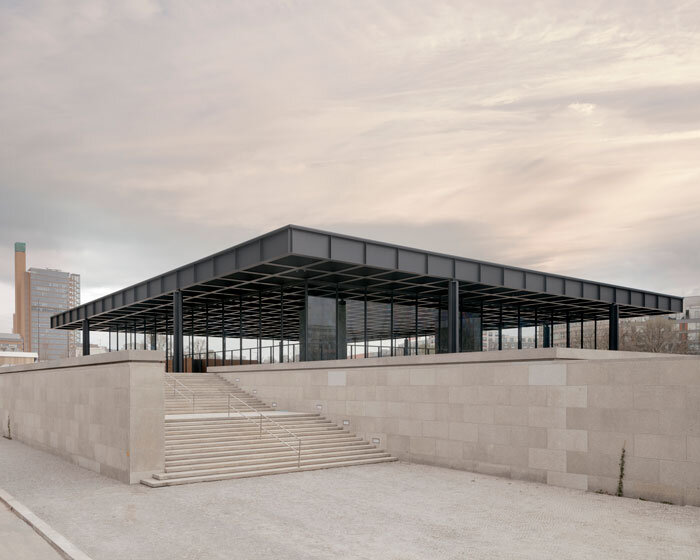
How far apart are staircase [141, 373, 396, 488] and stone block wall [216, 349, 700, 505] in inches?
46.1

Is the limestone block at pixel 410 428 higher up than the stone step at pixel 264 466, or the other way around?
the limestone block at pixel 410 428

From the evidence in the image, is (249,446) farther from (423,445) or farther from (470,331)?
(470,331)

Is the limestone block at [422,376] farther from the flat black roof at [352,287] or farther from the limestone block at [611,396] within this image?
the flat black roof at [352,287]

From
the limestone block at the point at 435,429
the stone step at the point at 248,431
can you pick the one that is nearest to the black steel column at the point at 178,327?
the stone step at the point at 248,431

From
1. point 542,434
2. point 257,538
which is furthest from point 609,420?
point 257,538

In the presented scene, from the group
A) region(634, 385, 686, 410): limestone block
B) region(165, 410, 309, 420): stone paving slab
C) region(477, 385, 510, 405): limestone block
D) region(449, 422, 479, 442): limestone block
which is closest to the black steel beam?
region(165, 410, 309, 420): stone paving slab

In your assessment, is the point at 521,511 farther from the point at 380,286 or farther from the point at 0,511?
the point at 380,286

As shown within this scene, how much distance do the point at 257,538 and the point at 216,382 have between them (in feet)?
68.2

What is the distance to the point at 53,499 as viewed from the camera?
14445 millimetres

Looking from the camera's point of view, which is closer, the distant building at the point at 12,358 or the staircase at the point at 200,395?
the staircase at the point at 200,395

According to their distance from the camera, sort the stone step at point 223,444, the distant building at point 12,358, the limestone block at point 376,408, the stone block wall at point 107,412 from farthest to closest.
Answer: the distant building at point 12,358 → the limestone block at point 376,408 → the stone step at point 223,444 → the stone block wall at point 107,412

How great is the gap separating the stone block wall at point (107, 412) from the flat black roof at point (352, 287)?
378 inches

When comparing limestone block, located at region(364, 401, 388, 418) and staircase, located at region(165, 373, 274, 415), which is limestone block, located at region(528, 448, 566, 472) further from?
staircase, located at region(165, 373, 274, 415)

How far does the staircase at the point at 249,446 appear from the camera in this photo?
17531 mm
